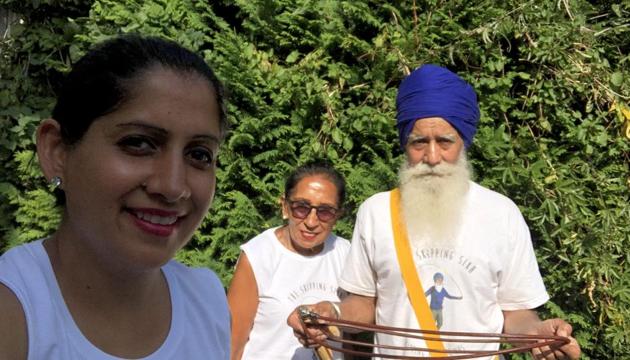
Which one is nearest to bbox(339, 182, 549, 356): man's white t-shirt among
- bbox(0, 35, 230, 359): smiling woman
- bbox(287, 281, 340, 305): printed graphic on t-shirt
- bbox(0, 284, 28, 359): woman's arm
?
bbox(287, 281, 340, 305): printed graphic on t-shirt

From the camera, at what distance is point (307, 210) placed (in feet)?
11.5

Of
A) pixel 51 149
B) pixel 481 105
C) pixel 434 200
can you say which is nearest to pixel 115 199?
pixel 51 149

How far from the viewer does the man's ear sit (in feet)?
4.02

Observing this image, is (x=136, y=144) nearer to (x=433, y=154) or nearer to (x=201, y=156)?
(x=201, y=156)

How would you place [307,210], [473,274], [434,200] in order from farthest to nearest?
[307,210] → [434,200] → [473,274]

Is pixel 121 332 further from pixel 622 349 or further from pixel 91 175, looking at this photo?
pixel 622 349

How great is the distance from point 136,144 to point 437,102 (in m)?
2.16

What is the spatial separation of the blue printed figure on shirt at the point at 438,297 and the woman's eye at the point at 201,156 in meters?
1.78

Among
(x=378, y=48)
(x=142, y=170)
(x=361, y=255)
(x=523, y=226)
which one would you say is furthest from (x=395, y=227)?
(x=142, y=170)

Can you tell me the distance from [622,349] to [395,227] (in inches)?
81.0

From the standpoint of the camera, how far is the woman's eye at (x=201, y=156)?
1206mm

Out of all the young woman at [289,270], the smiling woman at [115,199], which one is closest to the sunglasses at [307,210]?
the young woman at [289,270]

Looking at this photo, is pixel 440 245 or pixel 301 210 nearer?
pixel 440 245

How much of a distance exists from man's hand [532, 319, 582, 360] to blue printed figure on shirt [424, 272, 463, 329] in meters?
0.38
